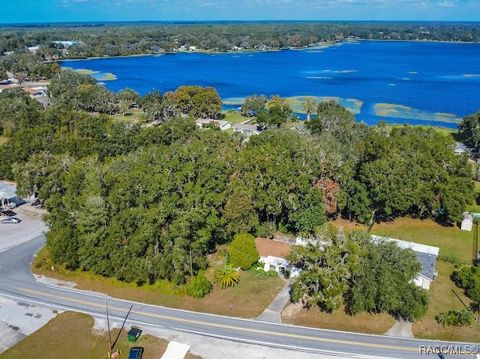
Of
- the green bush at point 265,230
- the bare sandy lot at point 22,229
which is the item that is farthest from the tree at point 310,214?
the bare sandy lot at point 22,229

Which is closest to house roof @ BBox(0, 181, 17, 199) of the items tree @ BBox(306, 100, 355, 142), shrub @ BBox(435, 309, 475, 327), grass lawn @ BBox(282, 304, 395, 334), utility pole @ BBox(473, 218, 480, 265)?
grass lawn @ BBox(282, 304, 395, 334)

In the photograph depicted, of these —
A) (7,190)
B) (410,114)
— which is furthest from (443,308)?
(410,114)

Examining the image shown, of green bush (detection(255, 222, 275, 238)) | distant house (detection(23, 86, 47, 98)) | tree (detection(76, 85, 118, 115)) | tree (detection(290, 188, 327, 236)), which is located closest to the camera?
green bush (detection(255, 222, 275, 238))

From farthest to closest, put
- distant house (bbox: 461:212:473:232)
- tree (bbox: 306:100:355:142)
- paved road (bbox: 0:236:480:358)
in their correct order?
1. tree (bbox: 306:100:355:142)
2. distant house (bbox: 461:212:473:232)
3. paved road (bbox: 0:236:480:358)

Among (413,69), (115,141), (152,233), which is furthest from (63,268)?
(413,69)

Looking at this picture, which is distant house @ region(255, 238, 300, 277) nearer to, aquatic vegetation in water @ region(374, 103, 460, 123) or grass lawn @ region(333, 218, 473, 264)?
grass lawn @ region(333, 218, 473, 264)

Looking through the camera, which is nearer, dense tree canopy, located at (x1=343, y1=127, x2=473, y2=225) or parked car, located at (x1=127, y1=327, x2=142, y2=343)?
parked car, located at (x1=127, y1=327, x2=142, y2=343)
